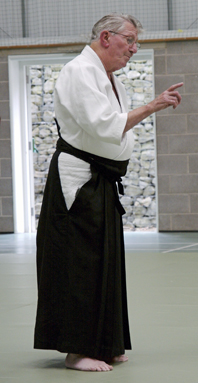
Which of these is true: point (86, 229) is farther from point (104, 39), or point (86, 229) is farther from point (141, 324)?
point (141, 324)

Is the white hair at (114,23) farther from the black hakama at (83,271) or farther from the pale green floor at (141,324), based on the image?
the pale green floor at (141,324)

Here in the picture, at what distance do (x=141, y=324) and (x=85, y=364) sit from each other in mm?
842

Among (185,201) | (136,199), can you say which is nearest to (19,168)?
(136,199)

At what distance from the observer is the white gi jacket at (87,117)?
2.01 m

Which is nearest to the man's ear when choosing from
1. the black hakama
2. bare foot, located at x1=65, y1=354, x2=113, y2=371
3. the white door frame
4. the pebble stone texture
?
the black hakama

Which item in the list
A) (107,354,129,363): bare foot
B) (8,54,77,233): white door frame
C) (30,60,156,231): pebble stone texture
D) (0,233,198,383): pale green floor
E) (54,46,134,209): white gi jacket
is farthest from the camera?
(30,60,156,231): pebble stone texture

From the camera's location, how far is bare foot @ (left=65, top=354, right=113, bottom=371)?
2.15 metres

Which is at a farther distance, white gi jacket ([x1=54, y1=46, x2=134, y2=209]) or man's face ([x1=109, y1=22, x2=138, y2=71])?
man's face ([x1=109, y1=22, x2=138, y2=71])

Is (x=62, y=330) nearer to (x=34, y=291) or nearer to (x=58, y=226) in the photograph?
(x=58, y=226)

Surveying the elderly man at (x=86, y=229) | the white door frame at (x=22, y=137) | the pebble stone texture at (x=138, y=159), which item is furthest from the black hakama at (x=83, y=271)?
the pebble stone texture at (x=138, y=159)

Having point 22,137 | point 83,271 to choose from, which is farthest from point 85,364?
point 22,137

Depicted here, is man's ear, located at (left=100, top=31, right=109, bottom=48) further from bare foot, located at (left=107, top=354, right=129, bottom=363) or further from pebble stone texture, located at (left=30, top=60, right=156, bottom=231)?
pebble stone texture, located at (left=30, top=60, right=156, bottom=231)

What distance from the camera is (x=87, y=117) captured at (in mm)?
2012

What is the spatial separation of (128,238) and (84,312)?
5.36 m
